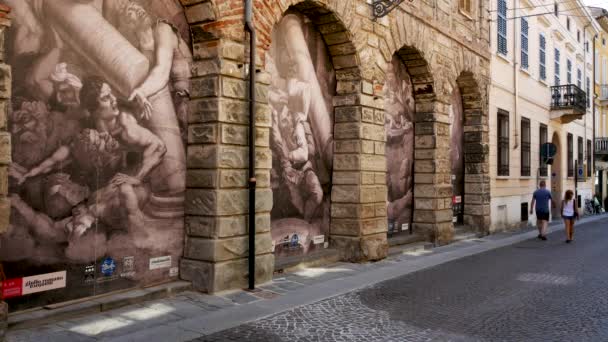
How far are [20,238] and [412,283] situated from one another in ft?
17.7

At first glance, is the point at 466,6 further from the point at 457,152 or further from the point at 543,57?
the point at 543,57

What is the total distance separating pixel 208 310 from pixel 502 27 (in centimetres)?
1490

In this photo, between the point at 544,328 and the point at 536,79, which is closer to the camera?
the point at 544,328

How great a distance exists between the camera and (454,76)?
13844 millimetres

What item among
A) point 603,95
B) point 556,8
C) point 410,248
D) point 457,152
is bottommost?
point 410,248

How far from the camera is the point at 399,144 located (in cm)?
1270

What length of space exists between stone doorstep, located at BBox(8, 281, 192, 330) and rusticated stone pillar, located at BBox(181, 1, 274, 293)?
0.43 m

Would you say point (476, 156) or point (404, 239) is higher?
point (476, 156)

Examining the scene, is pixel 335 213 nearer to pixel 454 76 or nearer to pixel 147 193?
pixel 147 193

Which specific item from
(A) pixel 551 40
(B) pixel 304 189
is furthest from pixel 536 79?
(B) pixel 304 189

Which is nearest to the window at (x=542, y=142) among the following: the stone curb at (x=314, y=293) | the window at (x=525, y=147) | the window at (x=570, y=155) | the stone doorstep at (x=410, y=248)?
the window at (x=525, y=147)

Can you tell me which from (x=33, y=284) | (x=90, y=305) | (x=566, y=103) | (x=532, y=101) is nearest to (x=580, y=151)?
(x=566, y=103)

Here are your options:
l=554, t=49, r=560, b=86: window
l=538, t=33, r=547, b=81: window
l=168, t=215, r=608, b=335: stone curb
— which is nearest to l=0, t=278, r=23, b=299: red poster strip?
l=168, t=215, r=608, b=335: stone curb

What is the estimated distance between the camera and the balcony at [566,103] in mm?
22422
